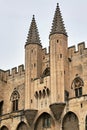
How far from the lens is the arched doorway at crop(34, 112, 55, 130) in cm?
4162

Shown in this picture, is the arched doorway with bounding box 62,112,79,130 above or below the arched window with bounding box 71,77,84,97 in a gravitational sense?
below

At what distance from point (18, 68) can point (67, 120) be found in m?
12.9

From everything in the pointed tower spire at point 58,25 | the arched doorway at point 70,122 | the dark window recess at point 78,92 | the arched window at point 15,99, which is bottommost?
the arched doorway at point 70,122

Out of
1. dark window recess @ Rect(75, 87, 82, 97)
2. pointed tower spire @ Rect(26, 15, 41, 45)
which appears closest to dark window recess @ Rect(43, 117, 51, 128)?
dark window recess @ Rect(75, 87, 82, 97)

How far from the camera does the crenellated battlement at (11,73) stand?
4931 cm

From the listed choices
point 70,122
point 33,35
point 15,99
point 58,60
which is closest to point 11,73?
point 15,99

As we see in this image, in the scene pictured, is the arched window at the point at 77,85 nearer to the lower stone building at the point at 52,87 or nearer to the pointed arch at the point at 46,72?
the lower stone building at the point at 52,87

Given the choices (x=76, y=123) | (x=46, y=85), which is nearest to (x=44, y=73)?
(x=46, y=85)

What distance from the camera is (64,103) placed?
3972 centimetres

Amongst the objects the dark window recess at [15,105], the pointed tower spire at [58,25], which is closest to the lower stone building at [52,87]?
the pointed tower spire at [58,25]

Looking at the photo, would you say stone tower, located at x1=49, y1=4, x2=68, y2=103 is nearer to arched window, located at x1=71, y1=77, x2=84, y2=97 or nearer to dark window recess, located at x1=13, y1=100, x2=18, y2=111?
arched window, located at x1=71, y1=77, x2=84, y2=97

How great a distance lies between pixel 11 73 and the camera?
5072cm

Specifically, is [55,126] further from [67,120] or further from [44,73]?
[44,73]

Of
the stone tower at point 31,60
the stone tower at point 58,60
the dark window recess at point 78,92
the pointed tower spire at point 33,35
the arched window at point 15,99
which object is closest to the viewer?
the stone tower at point 58,60
